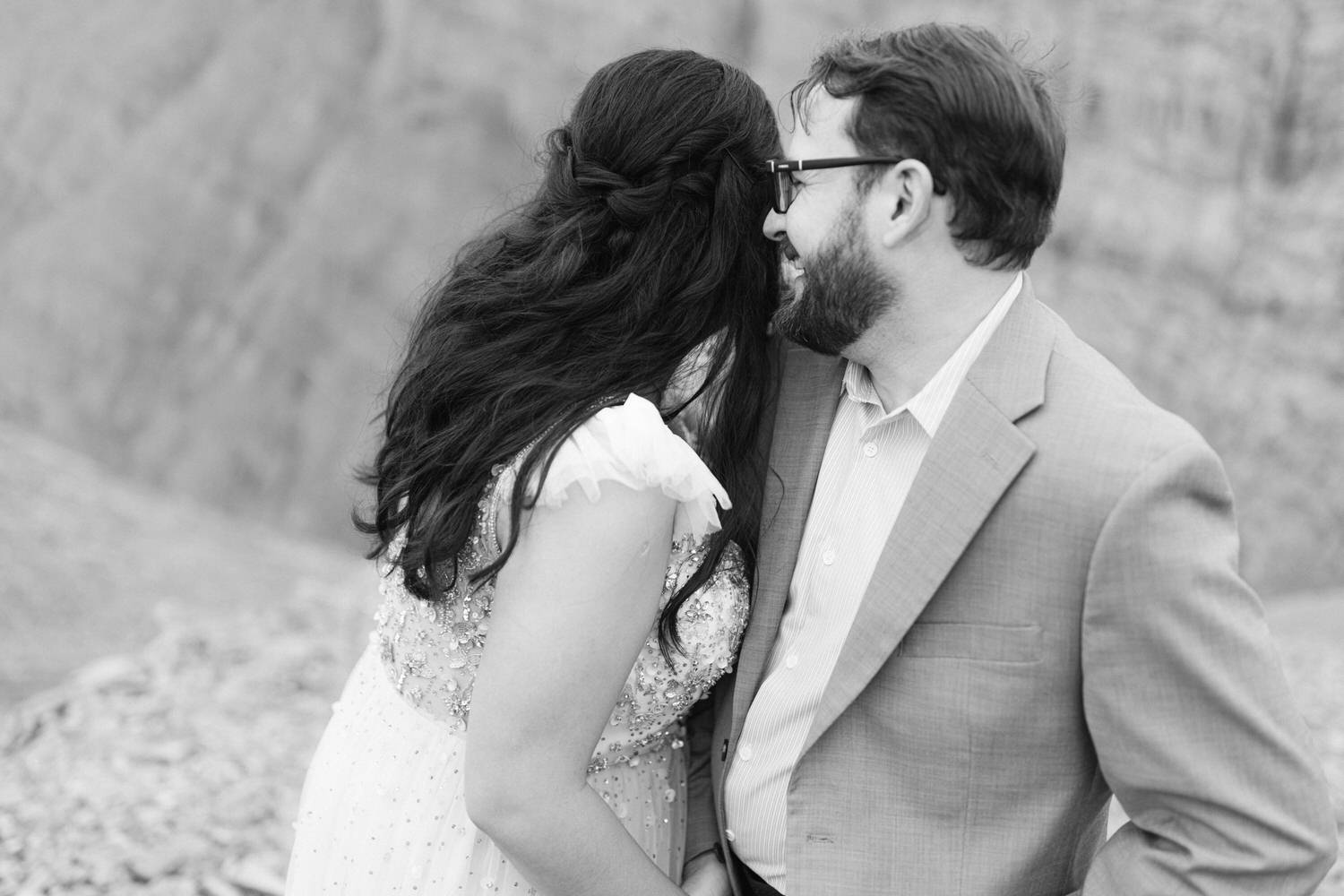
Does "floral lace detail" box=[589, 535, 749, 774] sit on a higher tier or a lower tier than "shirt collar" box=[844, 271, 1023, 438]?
lower

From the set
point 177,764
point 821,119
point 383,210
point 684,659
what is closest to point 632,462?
point 684,659

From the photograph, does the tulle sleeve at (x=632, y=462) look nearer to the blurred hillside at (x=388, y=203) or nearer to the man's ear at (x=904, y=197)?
the man's ear at (x=904, y=197)

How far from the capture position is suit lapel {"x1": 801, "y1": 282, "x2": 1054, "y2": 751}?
2.06m

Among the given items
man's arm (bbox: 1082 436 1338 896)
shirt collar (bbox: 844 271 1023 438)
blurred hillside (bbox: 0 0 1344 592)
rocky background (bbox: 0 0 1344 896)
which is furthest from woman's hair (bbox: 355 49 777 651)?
blurred hillside (bbox: 0 0 1344 592)

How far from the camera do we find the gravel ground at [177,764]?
3811 mm

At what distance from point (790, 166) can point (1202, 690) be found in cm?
105

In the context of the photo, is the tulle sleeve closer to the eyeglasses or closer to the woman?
the woman

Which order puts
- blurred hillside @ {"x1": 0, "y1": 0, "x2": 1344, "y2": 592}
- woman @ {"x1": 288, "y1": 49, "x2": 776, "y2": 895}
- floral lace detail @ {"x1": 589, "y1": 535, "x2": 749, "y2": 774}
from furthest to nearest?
blurred hillside @ {"x1": 0, "y1": 0, "x2": 1344, "y2": 592}
floral lace detail @ {"x1": 589, "y1": 535, "x2": 749, "y2": 774}
woman @ {"x1": 288, "y1": 49, "x2": 776, "y2": 895}

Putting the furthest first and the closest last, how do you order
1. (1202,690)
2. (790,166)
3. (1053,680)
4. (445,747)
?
1. (445,747)
2. (790,166)
3. (1053,680)
4. (1202,690)

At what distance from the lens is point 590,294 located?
2189 millimetres

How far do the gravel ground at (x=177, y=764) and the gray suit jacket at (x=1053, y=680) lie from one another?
87.7 inches

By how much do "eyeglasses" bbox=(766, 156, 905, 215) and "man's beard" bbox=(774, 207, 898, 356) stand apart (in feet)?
0.27

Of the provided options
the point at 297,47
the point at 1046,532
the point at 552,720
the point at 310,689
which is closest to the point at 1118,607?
the point at 1046,532

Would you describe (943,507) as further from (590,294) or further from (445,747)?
(445,747)
